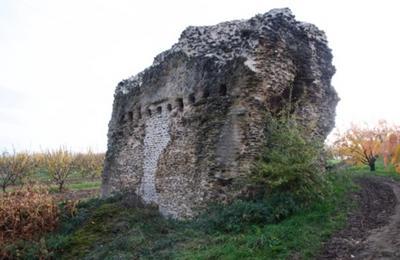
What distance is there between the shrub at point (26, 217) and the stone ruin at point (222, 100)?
126 inches

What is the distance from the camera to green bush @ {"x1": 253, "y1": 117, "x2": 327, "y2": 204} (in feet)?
30.0

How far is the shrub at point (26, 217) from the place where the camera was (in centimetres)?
1239

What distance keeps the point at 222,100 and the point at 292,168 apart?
2750 millimetres

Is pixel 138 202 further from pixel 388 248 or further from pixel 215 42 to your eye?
pixel 388 248

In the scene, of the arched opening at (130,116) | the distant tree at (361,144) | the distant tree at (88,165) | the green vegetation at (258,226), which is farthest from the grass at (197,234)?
the distant tree at (88,165)

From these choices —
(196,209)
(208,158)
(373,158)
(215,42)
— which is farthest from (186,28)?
(373,158)

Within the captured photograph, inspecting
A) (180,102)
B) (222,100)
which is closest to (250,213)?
(222,100)

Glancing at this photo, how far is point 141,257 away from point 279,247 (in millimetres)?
3200

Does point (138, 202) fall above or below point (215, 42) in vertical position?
below

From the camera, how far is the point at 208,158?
10.6 meters

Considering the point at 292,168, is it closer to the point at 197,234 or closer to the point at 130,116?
the point at 197,234

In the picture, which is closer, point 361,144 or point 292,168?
point 292,168

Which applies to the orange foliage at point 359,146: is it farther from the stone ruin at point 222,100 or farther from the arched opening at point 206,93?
the arched opening at point 206,93

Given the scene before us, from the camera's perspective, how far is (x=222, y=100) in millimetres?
10562
